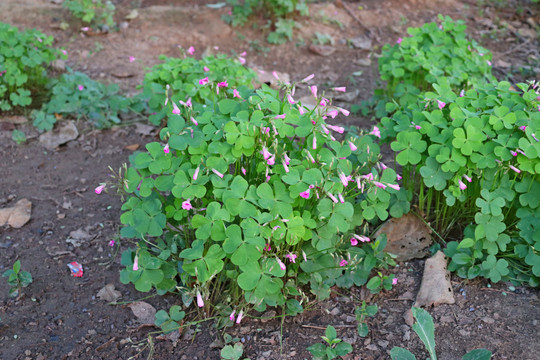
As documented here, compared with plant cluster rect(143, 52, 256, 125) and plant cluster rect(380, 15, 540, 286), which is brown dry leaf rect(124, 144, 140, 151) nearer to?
plant cluster rect(143, 52, 256, 125)

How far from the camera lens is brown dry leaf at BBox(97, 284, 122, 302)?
271cm

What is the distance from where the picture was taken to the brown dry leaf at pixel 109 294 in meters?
2.71

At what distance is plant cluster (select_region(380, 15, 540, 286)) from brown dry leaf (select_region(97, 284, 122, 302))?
1569mm

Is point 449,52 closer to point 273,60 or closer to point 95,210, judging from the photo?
point 273,60

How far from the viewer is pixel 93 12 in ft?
17.8

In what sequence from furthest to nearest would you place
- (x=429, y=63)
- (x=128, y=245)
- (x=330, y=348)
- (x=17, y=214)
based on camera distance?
(x=429, y=63), (x=17, y=214), (x=128, y=245), (x=330, y=348)

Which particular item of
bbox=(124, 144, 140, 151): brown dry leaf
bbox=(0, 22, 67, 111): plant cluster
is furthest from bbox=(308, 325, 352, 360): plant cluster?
bbox=(0, 22, 67, 111): plant cluster

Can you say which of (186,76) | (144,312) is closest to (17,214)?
(144,312)

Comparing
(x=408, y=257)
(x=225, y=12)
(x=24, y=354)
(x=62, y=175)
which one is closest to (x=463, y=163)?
(x=408, y=257)

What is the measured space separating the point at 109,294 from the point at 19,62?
2.33m

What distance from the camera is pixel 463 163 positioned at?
2.51 metres

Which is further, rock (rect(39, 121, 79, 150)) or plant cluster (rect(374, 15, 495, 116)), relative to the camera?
rock (rect(39, 121, 79, 150))

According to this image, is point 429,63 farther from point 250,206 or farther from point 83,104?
point 83,104

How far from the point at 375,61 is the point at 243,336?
12.0 feet
